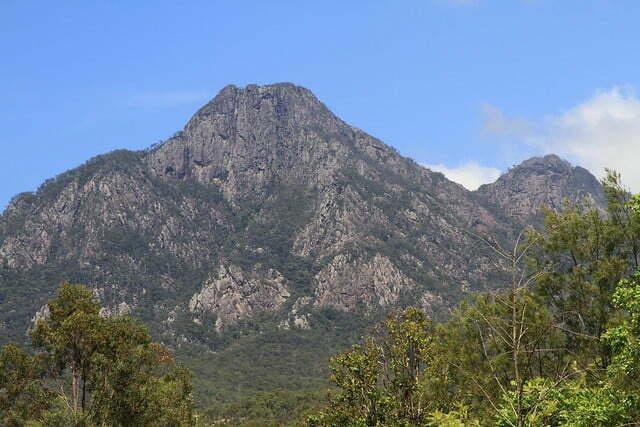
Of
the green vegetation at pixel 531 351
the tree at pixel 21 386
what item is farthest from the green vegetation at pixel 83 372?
the green vegetation at pixel 531 351

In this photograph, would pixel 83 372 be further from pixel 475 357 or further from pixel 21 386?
pixel 475 357

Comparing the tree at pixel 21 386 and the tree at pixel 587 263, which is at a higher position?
the tree at pixel 587 263

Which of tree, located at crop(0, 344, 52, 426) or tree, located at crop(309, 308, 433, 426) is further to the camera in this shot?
tree, located at crop(0, 344, 52, 426)

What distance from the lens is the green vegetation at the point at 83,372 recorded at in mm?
38750

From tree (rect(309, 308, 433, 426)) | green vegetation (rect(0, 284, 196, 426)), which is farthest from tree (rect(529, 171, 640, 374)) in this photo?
green vegetation (rect(0, 284, 196, 426))

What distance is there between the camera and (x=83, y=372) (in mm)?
42875

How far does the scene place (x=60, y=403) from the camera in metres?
37.2

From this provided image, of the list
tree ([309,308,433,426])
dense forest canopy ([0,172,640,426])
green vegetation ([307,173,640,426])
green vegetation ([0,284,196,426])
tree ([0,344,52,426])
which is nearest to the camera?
green vegetation ([307,173,640,426])

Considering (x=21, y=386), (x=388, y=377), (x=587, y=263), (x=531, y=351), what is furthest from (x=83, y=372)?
(x=531, y=351)

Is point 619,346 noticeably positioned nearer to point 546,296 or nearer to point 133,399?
point 546,296

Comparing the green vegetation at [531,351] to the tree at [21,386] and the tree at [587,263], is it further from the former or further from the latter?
the tree at [21,386]

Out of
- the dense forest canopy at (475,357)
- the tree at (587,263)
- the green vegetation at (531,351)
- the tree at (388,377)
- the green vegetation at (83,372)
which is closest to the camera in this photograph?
the green vegetation at (531,351)

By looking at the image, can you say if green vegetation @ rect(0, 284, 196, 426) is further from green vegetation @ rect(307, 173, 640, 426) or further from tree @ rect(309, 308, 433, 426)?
tree @ rect(309, 308, 433, 426)

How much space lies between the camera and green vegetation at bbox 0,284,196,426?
38.8 meters
